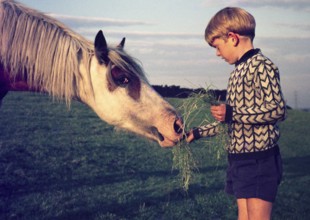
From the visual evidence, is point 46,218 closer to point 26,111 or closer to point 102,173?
point 102,173

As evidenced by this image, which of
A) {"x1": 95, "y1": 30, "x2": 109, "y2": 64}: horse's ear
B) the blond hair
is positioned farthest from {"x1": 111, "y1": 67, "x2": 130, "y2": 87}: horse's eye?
the blond hair

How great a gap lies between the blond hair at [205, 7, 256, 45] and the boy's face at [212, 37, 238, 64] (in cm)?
3

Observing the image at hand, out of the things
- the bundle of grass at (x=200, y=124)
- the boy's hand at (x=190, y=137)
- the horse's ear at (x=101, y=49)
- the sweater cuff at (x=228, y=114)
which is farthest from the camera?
the horse's ear at (x=101, y=49)

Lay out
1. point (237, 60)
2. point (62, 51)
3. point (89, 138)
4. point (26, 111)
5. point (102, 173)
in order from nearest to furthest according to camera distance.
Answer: point (237, 60)
point (62, 51)
point (102, 173)
point (89, 138)
point (26, 111)

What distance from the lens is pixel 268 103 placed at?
2.54 meters

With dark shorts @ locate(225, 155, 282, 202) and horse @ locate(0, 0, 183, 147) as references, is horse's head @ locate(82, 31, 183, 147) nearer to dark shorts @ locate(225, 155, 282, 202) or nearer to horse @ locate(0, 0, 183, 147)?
horse @ locate(0, 0, 183, 147)

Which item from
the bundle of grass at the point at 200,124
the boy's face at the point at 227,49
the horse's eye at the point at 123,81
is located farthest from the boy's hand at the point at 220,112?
the horse's eye at the point at 123,81

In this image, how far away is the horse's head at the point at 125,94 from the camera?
341 cm

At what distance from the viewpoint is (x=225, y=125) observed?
9.78 feet

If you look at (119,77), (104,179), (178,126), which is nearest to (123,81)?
(119,77)

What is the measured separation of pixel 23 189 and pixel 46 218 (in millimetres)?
1425

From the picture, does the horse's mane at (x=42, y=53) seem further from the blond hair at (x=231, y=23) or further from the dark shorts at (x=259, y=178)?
the dark shorts at (x=259, y=178)

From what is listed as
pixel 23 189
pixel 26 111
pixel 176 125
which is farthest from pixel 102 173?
pixel 26 111

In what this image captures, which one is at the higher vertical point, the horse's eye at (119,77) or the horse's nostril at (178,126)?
the horse's eye at (119,77)
